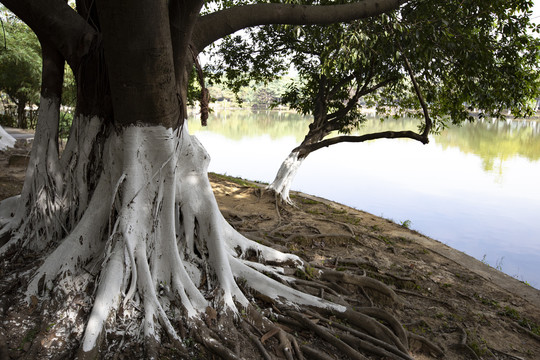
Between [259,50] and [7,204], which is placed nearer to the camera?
[7,204]

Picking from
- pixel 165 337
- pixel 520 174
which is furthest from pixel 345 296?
pixel 520 174

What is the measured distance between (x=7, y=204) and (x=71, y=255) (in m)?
1.55

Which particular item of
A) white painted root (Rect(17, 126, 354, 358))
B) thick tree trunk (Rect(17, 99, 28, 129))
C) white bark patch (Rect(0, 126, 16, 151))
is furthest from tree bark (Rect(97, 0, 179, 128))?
thick tree trunk (Rect(17, 99, 28, 129))

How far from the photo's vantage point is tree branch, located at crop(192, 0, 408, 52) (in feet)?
12.0

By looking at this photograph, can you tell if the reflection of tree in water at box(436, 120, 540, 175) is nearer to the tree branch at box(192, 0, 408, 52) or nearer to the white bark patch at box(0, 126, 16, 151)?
the tree branch at box(192, 0, 408, 52)

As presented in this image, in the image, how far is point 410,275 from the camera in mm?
4961

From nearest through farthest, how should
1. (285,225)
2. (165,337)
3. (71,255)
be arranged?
(165,337), (71,255), (285,225)

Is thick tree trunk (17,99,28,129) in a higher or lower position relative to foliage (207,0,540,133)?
lower

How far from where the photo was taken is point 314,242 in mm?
5594

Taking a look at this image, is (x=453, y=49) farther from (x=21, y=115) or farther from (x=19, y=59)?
→ (x=21, y=115)

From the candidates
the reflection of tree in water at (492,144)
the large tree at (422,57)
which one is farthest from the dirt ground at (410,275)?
the reflection of tree in water at (492,144)

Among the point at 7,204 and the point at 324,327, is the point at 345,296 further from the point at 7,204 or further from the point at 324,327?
the point at 7,204

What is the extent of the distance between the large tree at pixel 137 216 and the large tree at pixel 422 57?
221cm

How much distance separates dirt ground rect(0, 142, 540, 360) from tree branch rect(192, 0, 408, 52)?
2.50m
